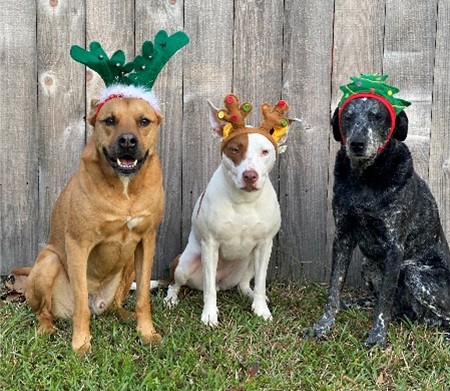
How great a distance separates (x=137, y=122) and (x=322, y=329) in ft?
5.28

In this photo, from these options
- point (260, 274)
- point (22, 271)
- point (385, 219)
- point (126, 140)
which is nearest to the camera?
point (126, 140)

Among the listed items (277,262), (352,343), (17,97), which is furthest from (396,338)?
(17,97)

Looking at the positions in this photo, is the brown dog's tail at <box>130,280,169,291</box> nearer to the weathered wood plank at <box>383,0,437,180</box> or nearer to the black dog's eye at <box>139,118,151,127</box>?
the black dog's eye at <box>139,118,151,127</box>

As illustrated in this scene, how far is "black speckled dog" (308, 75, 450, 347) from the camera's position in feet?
12.8

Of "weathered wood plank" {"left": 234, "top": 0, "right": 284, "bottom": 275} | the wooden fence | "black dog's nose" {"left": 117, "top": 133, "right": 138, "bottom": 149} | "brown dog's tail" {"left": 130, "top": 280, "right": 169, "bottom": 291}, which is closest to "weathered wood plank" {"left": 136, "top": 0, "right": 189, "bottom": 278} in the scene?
the wooden fence

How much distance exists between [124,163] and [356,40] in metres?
2.02

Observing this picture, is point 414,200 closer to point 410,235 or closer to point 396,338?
point 410,235

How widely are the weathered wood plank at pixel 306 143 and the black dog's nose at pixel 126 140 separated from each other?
1.58 metres

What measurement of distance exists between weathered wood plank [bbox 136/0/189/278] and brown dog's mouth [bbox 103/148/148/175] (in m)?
1.18

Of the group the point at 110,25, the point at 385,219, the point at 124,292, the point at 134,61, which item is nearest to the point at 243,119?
the point at 134,61

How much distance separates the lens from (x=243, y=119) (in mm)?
4352

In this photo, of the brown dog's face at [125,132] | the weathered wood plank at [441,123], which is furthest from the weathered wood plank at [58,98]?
the weathered wood plank at [441,123]

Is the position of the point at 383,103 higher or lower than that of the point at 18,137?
higher

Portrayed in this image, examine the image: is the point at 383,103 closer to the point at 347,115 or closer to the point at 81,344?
the point at 347,115
